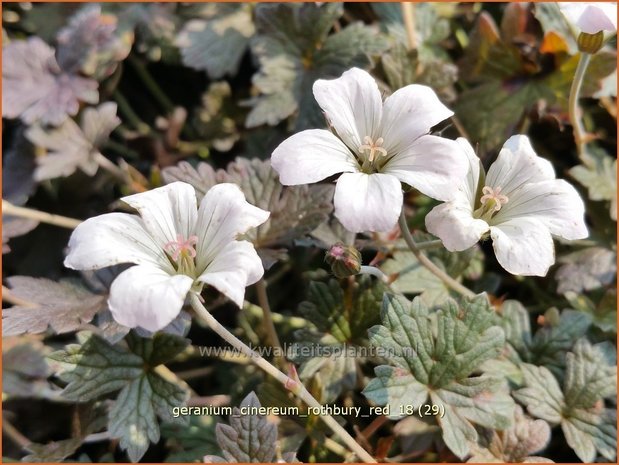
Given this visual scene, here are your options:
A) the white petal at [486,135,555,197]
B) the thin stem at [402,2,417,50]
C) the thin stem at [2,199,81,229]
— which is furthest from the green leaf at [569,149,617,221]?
the thin stem at [2,199,81,229]

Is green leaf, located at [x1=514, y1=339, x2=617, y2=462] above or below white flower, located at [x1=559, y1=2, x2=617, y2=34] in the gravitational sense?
below

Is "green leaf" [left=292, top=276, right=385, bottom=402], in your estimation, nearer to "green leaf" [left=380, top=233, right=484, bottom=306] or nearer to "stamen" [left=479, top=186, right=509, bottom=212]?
"green leaf" [left=380, top=233, right=484, bottom=306]

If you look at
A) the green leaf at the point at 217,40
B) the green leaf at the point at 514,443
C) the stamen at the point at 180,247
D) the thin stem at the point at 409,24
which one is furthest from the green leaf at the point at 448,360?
the green leaf at the point at 217,40

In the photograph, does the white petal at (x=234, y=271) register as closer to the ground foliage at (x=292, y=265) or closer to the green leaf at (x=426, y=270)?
the ground foliage at (x=292, y=265)

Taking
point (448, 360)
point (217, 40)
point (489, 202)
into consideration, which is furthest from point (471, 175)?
point (217, 40)

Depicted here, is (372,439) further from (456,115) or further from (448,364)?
(456,115)

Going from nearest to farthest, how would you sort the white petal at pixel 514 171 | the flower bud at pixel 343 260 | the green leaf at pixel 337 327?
1. the flower bud at pixel 343 260
2. the white petal at pixel 514 171
3. the green leaf at pixel 337 327

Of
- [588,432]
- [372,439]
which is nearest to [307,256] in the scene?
[372,439]
